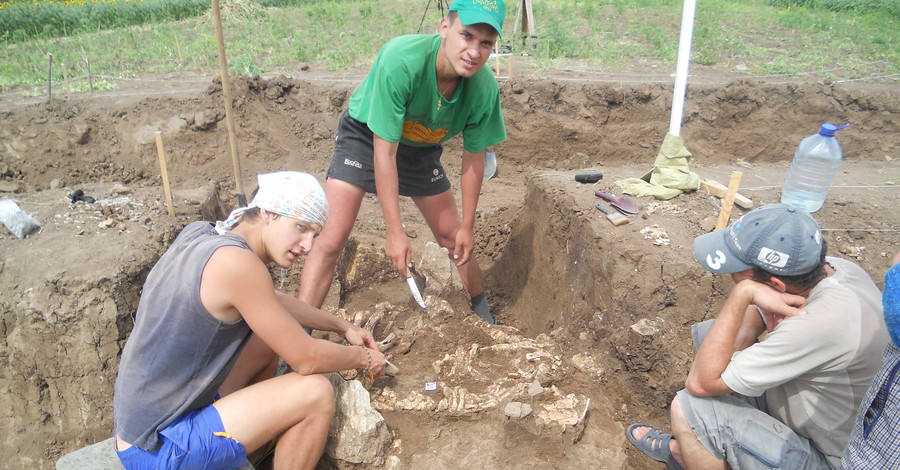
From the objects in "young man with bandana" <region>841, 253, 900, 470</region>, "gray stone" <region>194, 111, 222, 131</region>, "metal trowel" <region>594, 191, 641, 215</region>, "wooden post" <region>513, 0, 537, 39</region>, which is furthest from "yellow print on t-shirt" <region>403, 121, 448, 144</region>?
"wooden post" <region>513, 0, 537, 39</region>

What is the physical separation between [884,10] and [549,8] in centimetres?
715

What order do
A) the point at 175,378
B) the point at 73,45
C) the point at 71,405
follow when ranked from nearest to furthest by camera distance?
the point at 175,378
the point at 71,405
the point at 73,45

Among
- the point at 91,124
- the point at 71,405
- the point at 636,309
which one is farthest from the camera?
the point at 91,124

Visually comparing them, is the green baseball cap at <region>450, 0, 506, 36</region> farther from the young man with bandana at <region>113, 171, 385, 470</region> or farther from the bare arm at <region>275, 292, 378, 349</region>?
the bare arm at <region>275, 292, 378, 349</region>

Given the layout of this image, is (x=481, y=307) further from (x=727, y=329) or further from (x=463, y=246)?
(x=727, y=329)

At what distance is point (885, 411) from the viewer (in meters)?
1.57

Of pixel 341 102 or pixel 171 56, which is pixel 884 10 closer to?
pixel 341 102

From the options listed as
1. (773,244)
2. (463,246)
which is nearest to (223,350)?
(463,246)

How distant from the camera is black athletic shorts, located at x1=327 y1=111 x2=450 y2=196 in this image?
3309 millimetres

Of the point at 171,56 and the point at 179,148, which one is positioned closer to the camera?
the point at 179,148

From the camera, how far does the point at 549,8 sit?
44.0ft

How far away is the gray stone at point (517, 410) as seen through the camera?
8.54 feet

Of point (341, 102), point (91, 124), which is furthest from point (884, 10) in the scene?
point (91, 124)

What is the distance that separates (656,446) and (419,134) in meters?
2.09
